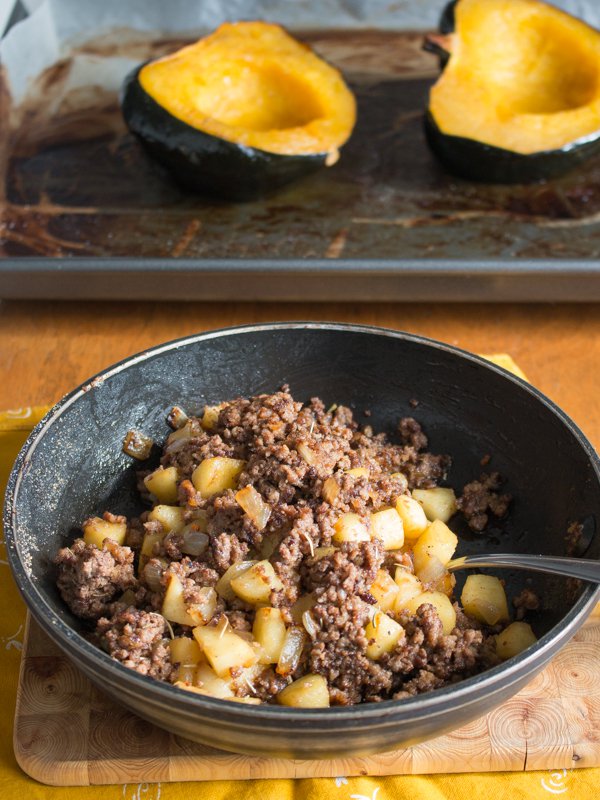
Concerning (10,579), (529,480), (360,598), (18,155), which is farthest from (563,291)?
(18,155)

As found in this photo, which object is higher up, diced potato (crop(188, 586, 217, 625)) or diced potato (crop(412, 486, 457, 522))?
diced potato (crop(188, 586, 217, 625))

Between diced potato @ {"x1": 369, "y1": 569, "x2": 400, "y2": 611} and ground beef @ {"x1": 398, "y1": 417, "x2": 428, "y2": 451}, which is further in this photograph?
ground beef @ {"x1": 398, "y1": 417, "x2": 428, "y2": 451}

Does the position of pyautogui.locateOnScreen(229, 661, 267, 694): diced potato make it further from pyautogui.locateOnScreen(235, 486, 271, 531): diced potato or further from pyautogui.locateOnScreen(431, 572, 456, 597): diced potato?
pyautogui.locateOnScreen(431, 572, 456, 597): diced potato

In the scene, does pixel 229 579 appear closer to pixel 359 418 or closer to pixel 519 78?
pixel 359 418

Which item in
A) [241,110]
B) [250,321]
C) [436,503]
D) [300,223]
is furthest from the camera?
[241,110]

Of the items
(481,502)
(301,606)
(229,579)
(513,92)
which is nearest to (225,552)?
(229,579)

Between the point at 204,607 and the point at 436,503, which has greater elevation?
the point at 204,607

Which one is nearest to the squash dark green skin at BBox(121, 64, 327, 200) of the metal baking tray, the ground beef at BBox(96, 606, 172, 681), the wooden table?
the metal baking tray
